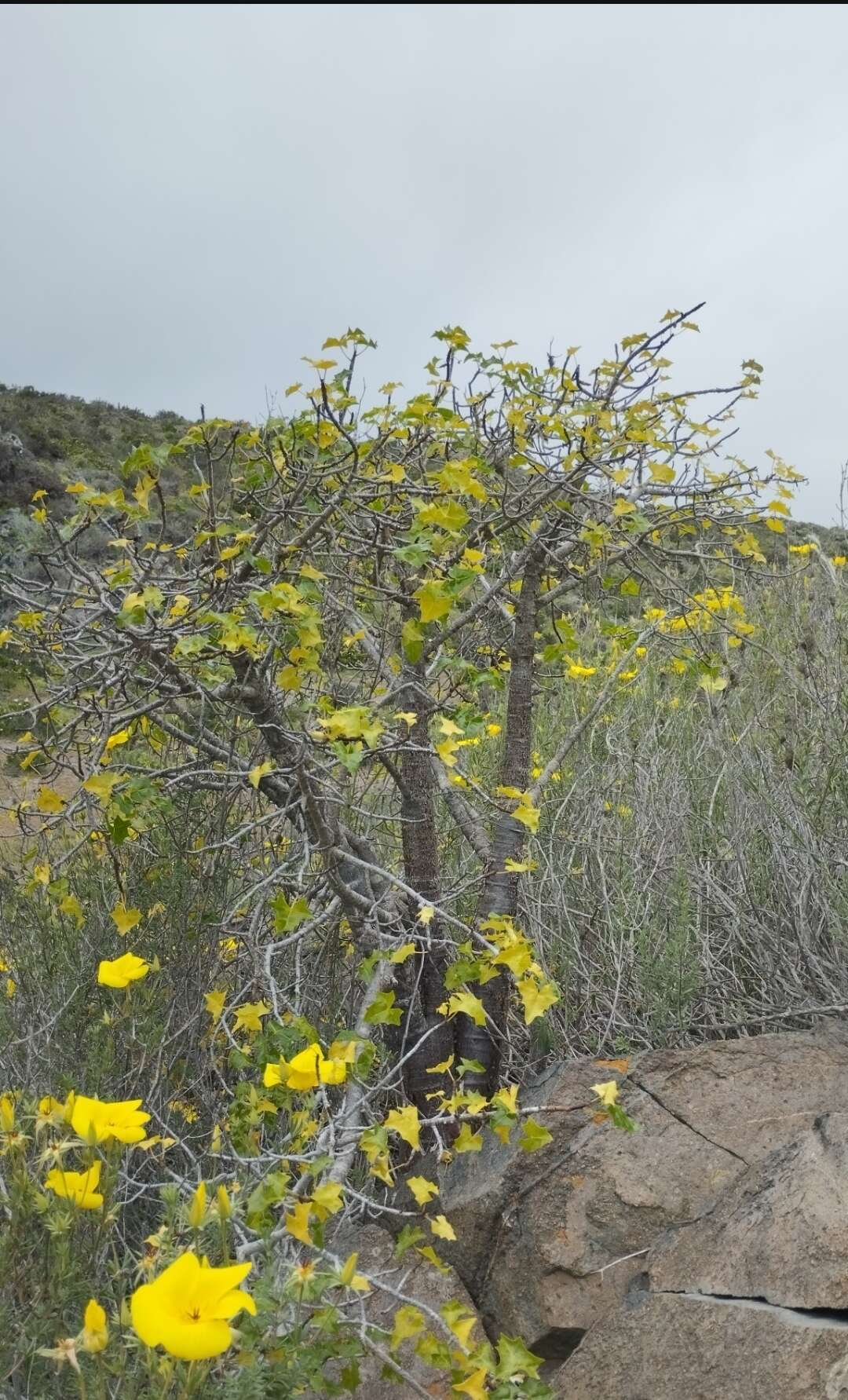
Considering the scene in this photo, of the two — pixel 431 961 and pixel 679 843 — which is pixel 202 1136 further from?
pixel 679 843

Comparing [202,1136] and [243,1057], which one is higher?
[243,1057]

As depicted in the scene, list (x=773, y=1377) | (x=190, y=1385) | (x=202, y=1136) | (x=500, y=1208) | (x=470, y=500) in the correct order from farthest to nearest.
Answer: (x=470, y=500)
(x=202, y=1136)
(x=500, y=1208)
(x=773, y=1377)
(x=190, y=1385)

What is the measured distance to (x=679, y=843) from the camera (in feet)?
10.3

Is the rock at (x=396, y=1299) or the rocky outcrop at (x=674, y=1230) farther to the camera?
the rock at (x=396, y=1299)

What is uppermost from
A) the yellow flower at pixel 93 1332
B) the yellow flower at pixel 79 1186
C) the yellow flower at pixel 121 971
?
the yellow flower at pixel 121 971

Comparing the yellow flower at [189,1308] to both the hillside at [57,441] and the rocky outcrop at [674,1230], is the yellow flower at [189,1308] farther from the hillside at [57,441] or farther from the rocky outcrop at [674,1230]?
the hillside at [57,441]

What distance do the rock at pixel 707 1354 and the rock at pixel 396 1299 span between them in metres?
0.24

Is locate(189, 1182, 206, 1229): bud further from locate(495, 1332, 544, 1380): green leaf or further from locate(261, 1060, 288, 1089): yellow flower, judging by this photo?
locate(495, 1332, 544, 1380): green leaf

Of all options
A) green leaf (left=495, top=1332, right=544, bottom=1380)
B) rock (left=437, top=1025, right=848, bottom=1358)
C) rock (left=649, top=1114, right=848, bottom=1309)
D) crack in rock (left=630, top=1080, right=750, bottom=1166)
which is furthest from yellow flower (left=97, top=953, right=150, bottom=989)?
crack in rock (left=630, top=1080, right=750, bottom=1166)

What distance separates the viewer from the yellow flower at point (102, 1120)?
1203 millimetres

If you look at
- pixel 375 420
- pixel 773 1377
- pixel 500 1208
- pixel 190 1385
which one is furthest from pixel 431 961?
pixel 190 1385

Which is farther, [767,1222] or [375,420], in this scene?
[375,420]

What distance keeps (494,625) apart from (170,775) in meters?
1.37

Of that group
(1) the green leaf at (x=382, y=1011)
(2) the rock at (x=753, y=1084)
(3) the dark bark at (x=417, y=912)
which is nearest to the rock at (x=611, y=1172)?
(2) the rock at (x=753, y=1084)
